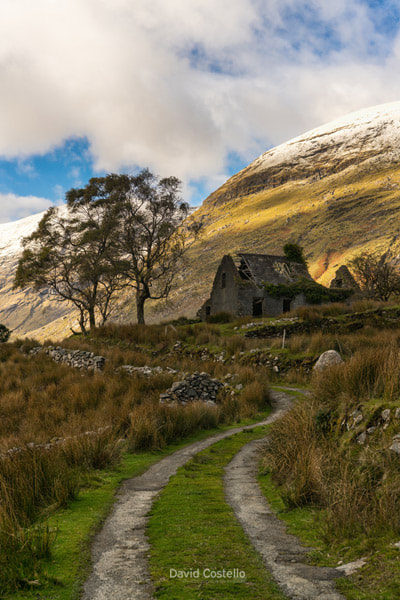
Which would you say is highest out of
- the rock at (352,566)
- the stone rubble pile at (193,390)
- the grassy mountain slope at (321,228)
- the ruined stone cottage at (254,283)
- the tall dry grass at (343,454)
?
the grassy mountain slope at (321,228)

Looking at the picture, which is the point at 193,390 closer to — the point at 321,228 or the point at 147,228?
the point at 147,228

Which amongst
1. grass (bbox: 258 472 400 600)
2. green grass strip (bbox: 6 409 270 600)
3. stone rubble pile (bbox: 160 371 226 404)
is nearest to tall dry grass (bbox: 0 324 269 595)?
green grass strip (bbox: 6 409 270 600)

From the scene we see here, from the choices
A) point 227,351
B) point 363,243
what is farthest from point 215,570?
point 363,243

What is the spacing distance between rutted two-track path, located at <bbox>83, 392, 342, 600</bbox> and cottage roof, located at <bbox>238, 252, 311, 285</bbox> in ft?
117

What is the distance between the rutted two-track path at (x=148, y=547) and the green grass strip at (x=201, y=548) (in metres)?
0.14

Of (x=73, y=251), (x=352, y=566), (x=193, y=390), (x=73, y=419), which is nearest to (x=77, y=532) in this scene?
(x=352, y=566)

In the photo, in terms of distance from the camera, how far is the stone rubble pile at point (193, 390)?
14.8 metres

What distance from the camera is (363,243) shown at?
363ft

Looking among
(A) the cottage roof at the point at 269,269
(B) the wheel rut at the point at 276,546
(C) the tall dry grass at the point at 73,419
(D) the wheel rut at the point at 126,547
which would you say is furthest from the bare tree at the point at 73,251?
(B) the wheel rut at the point at 276,546

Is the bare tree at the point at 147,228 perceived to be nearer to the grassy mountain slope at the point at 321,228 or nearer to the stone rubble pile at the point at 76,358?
the stone rubble pile at the point at 76,358

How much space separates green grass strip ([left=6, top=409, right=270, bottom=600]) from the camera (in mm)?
3867

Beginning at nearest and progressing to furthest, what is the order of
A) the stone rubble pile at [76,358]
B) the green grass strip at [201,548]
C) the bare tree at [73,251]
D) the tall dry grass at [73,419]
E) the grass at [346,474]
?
1. the green grass strip at [201,548]
2. the grass at [346,474]
3. the tall dry grass at [73,419]
4. the stone rubble pile at [76,358]
5. the bare tree at [73,251]

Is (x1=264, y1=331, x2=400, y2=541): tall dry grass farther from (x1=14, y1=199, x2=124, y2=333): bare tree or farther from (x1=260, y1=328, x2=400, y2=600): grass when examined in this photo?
(x1=14, y1=199, x2=124, y2=333): bare tree

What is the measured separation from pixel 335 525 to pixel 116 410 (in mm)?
9082
